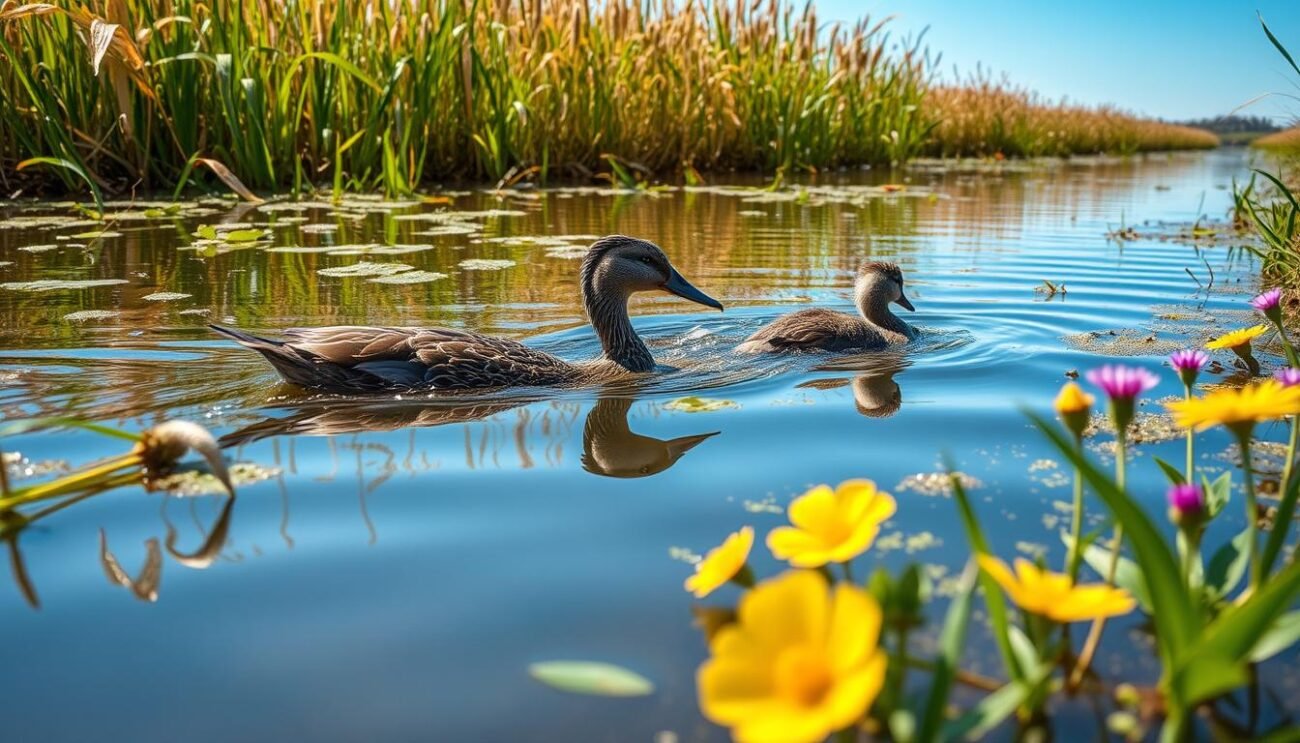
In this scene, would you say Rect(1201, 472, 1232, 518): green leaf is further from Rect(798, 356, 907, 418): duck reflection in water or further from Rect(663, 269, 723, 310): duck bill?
Rect(663, 269, 723, 310): duck bill

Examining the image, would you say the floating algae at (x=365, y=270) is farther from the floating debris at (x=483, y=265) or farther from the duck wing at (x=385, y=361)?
the duck wing at (x=385, y=361)

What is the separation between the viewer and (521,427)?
12.3 ft

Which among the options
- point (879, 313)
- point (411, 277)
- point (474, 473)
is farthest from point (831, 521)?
point (411, 277)

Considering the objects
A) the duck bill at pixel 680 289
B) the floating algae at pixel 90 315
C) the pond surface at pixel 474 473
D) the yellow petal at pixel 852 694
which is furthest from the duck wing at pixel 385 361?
the yellow petal at pixel 852 694

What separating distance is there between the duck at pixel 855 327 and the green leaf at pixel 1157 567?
379 centimetres

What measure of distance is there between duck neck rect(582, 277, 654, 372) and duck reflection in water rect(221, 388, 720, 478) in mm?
790

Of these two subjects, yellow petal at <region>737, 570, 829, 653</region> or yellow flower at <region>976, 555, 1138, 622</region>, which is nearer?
yellow petal at <region>737, 570, 829, 653</region>

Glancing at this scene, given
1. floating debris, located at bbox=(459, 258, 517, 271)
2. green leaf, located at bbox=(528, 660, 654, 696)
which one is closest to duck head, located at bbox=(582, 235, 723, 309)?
floating debris, located at bbox=(459, 258, 517, 271)

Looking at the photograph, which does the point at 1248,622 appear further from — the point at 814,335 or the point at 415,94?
the point at 415,94

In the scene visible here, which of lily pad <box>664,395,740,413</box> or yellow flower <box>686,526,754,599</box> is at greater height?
yellow flower <box>686,526,754,599</box>

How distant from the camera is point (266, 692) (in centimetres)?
187

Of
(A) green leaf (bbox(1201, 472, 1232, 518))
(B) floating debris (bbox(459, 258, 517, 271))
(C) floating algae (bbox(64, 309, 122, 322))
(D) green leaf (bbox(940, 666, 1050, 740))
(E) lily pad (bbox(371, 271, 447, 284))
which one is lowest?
(D) green leaf (bbox(940, 666, 1050, 740))

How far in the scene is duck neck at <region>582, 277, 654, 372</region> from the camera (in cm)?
520

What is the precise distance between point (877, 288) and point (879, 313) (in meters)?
0.15
